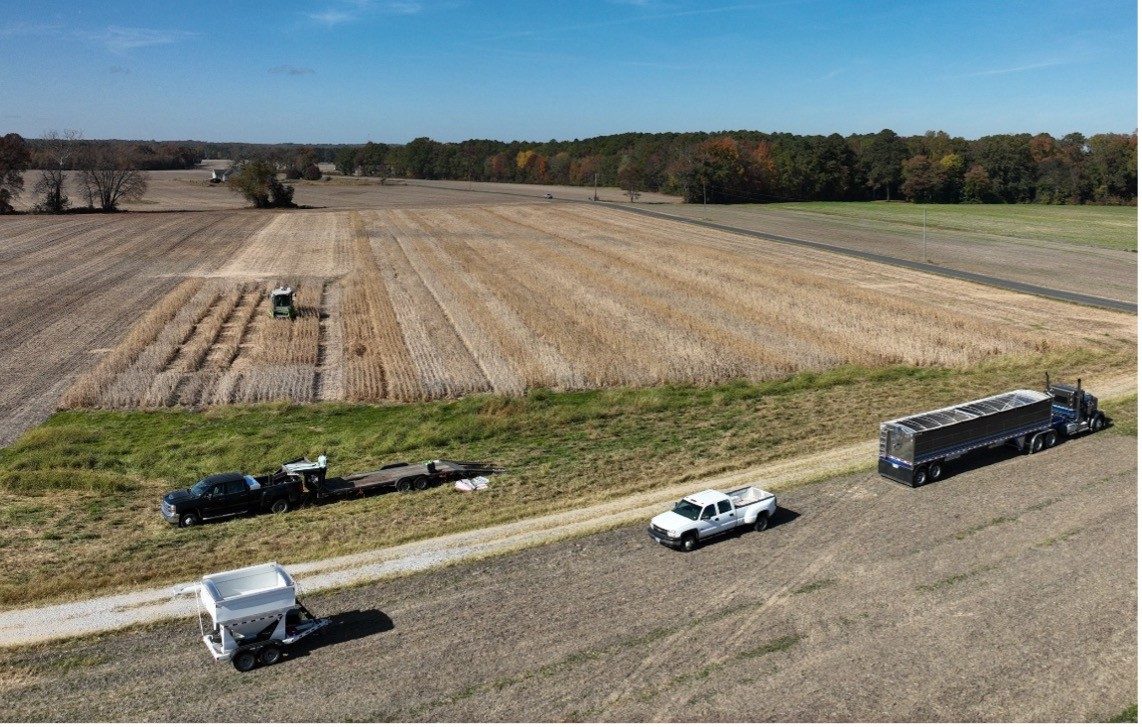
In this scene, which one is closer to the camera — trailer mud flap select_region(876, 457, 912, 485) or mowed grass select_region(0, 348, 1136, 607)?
mowed grass select_region(0, 348, 1136, 607)

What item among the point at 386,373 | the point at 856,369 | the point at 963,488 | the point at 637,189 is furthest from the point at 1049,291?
the point at 637,189

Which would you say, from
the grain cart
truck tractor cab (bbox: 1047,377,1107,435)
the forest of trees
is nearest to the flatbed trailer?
the grain cart

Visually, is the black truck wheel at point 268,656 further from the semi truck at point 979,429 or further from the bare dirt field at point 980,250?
the bare dirt field at point 980,250

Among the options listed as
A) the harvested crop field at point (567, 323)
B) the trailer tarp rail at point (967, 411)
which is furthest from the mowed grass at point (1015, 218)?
the trailer tarp rail at point (967, 411)

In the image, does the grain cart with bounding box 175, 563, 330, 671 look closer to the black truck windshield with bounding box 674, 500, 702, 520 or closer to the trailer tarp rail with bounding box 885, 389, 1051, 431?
the black truck windshield with bounding box 674, 500, 702, 520

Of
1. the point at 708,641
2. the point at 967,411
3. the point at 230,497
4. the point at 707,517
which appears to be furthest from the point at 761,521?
the point at 230,497

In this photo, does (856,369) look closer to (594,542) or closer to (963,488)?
(963,488)

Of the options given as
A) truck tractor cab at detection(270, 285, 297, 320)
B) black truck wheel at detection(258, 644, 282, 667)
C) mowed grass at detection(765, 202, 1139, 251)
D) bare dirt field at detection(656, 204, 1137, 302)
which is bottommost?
black truck wheel at detection(258, 644, 282, 667)
